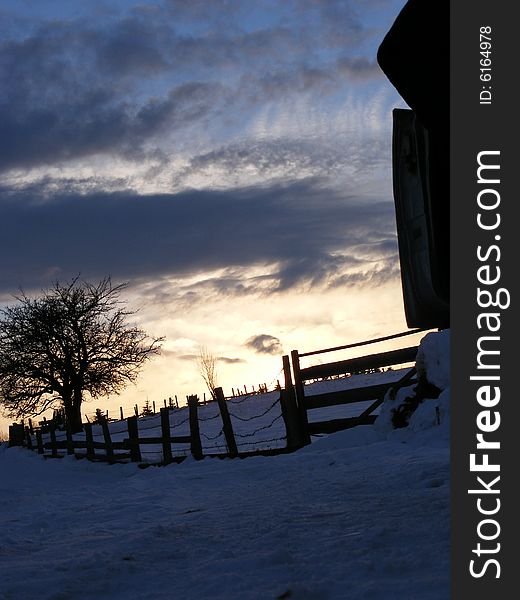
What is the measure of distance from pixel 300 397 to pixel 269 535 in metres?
7.49

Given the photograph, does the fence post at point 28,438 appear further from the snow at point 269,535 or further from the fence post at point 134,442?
the snow at point 269,535

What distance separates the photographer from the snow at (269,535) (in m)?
3.09

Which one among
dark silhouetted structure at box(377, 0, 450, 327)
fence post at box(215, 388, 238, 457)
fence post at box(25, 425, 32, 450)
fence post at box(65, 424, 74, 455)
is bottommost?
fence post at box(25, 425, 32, 450)

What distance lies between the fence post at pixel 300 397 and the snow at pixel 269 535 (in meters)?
2.55

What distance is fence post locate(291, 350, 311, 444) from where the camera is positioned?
11477 mm

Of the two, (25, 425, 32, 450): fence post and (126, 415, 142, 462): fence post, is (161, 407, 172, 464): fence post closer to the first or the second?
(126, 415, 142, 462): fence post

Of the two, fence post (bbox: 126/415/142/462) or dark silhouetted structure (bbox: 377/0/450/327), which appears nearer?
dark silhouetted structure (bbox: 377/0/450/327)

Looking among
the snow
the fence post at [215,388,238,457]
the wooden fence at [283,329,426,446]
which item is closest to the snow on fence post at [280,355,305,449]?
the wooden fence at [283,329,426,446]

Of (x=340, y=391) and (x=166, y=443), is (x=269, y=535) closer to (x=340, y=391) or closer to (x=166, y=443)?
(x=340, y=391)

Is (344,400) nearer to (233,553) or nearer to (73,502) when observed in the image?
(73,502)

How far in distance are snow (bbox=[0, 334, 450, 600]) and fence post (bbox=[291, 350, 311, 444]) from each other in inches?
101

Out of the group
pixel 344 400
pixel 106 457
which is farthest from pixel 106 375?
pixel 344 400

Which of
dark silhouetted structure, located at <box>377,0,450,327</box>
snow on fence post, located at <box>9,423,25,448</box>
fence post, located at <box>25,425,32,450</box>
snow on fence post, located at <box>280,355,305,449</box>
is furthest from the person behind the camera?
snow on fence post, located at <box>9,423,25,448</box>

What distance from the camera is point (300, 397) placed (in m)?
11.6
